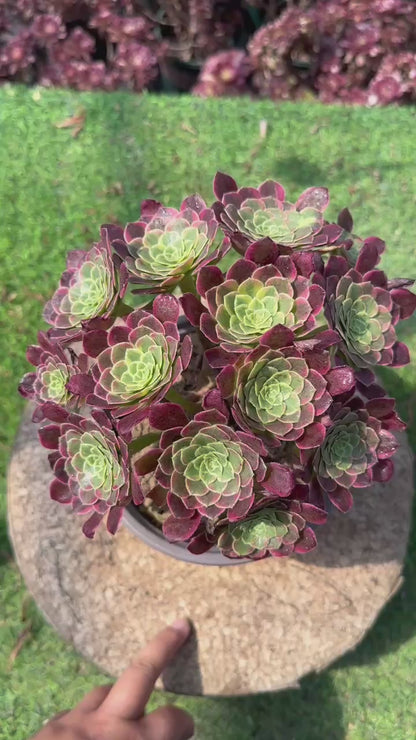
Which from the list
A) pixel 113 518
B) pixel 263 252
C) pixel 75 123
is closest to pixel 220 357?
pixel 263 252

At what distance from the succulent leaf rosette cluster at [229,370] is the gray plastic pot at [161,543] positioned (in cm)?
13

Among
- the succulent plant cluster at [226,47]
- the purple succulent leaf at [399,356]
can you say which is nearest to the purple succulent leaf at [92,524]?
the purple succulent leaf at [399,356]

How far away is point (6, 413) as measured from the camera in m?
1.59

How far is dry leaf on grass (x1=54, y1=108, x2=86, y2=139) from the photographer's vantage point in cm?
176

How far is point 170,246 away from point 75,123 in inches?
46.9

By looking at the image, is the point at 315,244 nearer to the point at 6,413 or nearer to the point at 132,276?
the point at 132,276

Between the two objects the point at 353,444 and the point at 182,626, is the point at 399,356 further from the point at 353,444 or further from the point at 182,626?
the point at 182,626

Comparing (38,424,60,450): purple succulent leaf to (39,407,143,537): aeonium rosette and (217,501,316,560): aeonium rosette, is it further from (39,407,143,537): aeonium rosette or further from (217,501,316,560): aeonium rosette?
(217,501,316,560): aeonium rosette

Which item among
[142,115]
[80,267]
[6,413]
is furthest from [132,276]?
[142,115]

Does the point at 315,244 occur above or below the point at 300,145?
above

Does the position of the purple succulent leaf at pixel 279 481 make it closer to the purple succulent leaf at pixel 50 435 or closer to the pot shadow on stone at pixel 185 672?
the purple succulent leaf at pixel 50 435

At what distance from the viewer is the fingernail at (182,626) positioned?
43.4 inches

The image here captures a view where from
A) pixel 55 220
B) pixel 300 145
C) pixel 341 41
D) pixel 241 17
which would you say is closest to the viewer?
pixel 55 220

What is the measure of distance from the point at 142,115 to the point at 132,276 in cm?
124
